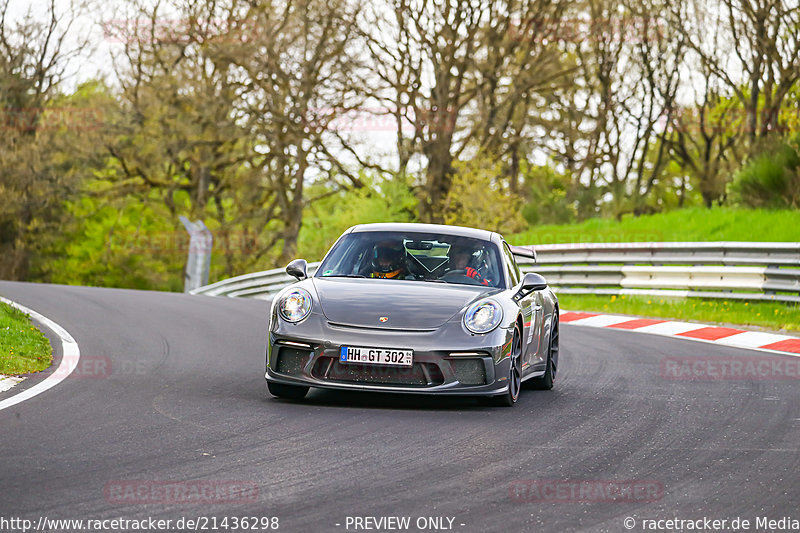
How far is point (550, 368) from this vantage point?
10203 mm

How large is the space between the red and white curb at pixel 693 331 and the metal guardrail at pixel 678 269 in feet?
5.63

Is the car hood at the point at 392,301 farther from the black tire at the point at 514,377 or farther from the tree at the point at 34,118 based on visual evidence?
the tree at the point at 34,118

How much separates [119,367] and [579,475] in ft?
18.6

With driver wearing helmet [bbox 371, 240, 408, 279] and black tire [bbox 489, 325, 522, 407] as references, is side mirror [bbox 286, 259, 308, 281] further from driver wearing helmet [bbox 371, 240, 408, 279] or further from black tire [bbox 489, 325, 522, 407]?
black tire [bbox 489, 325, 522, 407]

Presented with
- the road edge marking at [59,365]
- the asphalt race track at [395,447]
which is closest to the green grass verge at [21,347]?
the road edge marking at [59,365]

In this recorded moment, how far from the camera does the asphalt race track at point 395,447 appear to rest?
5184 mm

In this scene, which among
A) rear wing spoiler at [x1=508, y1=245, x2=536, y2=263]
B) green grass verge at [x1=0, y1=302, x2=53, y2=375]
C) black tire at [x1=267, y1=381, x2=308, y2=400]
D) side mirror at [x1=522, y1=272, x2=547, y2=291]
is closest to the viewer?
black tire at [x1=267, y1=381, x2=308, y2=400]

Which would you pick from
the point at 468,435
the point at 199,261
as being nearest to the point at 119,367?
the point at 468,435

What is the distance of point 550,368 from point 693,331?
20.8 feet

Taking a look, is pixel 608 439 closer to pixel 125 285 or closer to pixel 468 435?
pixel 468 435

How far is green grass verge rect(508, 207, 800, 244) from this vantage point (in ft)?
70.2

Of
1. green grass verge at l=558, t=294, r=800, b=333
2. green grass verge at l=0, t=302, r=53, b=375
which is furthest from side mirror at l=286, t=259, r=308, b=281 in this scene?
green grass verge at l=558, t=294, r=800, b=333

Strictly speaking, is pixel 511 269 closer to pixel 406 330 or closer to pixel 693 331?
pixel 406 330

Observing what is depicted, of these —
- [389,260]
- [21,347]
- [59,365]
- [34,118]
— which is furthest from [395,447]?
[34,118]
